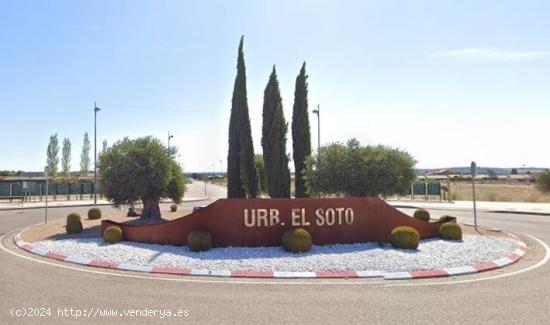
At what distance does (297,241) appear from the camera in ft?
41.2

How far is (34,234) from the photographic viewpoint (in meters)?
16.7

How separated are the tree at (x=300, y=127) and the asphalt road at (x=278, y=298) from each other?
40.8ft

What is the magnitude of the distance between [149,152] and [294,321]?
597 inches

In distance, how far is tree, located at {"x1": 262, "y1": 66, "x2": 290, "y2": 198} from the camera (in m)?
19.5

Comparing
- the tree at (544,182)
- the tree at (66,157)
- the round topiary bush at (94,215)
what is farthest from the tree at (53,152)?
the tree at (544,182)

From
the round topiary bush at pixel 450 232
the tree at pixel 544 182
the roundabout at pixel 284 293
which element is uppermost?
the tree at pixel 544 182

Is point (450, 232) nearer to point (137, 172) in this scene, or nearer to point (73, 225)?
point (137, 172)

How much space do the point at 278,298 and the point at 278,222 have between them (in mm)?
5833

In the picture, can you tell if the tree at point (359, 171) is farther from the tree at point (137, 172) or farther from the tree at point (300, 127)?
the tree at point (137, 172)

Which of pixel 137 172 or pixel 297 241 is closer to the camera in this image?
pixel 297 241

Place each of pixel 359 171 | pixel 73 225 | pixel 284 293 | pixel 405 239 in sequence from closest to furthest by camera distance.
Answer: pixel 284 293, pixel 405 239, pixel 73 225, pixel 359 171

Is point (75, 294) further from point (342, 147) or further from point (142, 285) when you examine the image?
point (342, 147)

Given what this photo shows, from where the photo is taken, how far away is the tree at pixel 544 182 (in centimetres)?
4045

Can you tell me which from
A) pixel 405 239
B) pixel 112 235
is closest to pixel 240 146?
pixel 112 235
